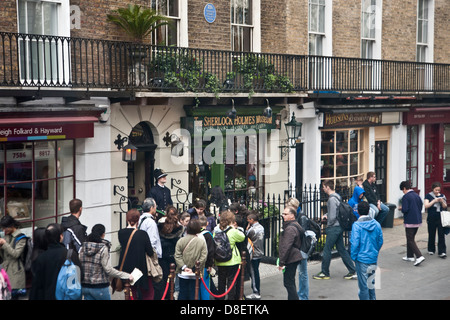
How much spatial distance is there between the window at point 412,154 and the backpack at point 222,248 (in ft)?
44.7

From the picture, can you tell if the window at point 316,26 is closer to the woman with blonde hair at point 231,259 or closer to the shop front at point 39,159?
the shop front at point 39,159

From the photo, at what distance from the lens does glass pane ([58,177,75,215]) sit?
13.7m

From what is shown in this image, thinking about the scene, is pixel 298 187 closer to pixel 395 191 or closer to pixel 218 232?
pixel 395 191

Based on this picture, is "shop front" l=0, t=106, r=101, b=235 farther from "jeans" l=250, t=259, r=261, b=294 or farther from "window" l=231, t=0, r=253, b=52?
"window" l=231, t=0, r=253, b=52

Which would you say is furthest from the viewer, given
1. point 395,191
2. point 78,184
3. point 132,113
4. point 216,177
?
point 395,191

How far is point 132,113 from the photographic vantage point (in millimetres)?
14891

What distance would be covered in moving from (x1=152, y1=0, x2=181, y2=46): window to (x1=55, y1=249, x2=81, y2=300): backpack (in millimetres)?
Answer: 8286

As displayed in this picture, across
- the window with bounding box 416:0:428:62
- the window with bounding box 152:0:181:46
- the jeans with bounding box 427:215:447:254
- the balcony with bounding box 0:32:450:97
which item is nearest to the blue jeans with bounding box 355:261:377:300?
the jeans with bounding box 427:215:447:254

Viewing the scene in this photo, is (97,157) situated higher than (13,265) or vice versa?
A: (97,157)

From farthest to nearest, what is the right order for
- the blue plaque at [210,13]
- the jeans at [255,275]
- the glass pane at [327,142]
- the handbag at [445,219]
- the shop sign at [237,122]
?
1. the glass pane at [327,142]
2. the blue plaque at [210,13]
3. the shop sign at [237,122]
4. the handbag at [445,219]
5. the jeans at [255,275]

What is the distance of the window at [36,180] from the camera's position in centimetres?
1248

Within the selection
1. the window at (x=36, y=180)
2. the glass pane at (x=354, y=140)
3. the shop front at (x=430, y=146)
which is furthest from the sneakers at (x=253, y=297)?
the shop front at (x=430, y=146)

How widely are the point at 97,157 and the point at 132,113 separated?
141 centimetres
